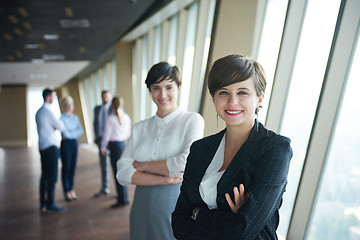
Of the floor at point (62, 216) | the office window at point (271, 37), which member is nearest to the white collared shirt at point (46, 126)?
the floor at point (62, 216)

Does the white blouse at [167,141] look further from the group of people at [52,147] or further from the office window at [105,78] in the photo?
the office window at [105,78]

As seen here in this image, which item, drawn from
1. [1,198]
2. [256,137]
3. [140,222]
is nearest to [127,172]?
[140,222]

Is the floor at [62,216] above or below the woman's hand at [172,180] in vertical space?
below

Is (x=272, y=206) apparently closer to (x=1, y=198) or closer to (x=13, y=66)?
(x=1, y=198)

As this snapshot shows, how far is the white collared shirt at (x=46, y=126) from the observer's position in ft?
16.3

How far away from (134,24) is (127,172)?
7550 millimetres

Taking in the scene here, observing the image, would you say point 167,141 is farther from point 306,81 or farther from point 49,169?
point 49,169

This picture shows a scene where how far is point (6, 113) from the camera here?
2273 cm

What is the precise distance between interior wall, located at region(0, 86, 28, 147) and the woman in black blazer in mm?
23787

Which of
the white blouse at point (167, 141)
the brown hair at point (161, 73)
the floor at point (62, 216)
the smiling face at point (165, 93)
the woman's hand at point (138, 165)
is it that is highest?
the brown hair at point (161, 73)

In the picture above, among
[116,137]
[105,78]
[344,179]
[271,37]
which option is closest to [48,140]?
[116,137]

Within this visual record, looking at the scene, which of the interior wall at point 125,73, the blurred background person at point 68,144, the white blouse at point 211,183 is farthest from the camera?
the interior wall at point 125,73

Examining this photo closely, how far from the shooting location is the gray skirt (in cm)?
194

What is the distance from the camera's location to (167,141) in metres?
2.05
